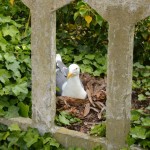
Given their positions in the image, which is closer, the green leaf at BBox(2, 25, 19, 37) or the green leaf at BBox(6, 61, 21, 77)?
the green leaf at BBox(6, 61, 21, 77)

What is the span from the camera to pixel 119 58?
3828mm

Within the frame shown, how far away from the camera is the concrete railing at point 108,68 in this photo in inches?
148

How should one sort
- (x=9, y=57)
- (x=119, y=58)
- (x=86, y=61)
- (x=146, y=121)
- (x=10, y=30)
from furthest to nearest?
(x=86, y=61), (x=10, y=30), (x=9, y=57), (x=146, y=121), (x=119, y=58)

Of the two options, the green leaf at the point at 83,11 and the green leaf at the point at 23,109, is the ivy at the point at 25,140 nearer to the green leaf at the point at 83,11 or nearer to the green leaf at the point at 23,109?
the green leaf at the point at 23,109

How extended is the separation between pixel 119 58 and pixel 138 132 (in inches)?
24.4

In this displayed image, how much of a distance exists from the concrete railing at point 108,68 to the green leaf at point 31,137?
0.07 m

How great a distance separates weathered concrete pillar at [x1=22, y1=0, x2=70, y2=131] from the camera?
163 inches

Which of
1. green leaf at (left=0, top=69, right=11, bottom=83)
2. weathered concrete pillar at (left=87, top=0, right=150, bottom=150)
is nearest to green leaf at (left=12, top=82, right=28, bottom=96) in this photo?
green leaf at (left=0, top=69, right=11, bottom=83)

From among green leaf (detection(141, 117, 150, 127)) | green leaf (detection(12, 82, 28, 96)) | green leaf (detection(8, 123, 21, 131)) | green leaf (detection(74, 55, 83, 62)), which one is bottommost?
green leaf (detection(8, 123, 21, 131))

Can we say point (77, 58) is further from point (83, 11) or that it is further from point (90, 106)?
point (90, 106)

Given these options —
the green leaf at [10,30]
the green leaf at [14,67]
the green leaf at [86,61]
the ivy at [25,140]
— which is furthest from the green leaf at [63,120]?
the green leaf at [86,61]

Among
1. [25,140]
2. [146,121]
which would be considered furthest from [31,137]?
[146,121]

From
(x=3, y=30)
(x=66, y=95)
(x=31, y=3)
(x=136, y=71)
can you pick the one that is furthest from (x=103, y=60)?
(x=31, y=3)

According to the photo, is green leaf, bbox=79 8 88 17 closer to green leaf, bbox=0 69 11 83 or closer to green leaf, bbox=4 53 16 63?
green leaf, bbox=4 53 16 63
